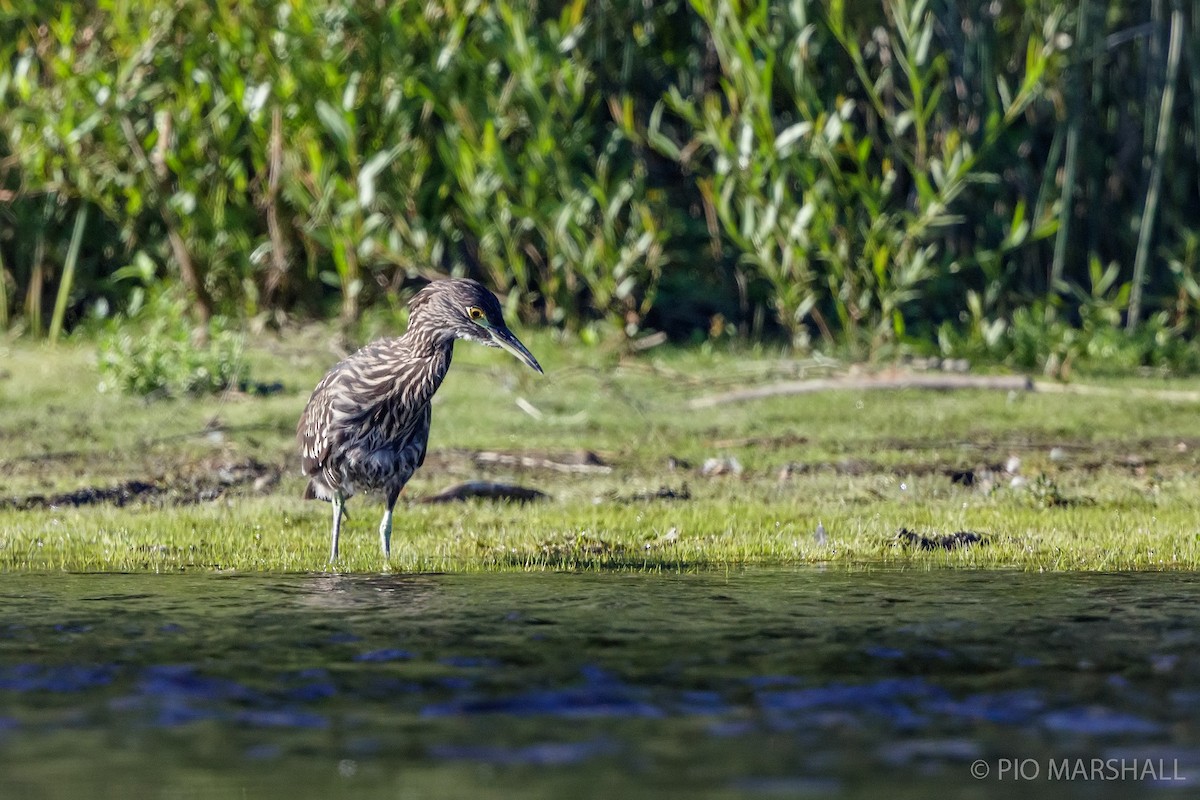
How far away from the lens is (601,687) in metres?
5.98

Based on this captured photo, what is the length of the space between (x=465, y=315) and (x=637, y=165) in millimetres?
8088

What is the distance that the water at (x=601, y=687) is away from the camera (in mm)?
4969

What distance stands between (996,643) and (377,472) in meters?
3.89

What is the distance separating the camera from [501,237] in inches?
669

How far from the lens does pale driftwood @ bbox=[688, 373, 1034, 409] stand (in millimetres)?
14906

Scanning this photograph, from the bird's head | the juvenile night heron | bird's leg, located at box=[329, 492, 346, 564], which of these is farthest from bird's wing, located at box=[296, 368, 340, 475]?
the bird's head

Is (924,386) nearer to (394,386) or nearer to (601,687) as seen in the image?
(394,386)

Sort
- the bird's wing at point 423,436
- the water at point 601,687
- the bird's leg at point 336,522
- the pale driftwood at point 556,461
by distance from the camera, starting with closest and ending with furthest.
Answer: the water at point 601,687, the bird's leg at point 336,522, the bird's wing at point 423,436, the pale driftwood at point 556,461

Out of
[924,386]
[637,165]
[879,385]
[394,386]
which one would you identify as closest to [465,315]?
[394,386]

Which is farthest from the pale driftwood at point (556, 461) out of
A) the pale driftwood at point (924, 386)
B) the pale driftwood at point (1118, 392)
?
the pale driftwood at point (1118, 392)

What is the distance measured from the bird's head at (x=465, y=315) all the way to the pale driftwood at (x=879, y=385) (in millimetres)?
5826

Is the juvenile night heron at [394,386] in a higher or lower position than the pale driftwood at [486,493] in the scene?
higher

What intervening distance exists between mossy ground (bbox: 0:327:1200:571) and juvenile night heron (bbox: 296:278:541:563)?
455 millimetres

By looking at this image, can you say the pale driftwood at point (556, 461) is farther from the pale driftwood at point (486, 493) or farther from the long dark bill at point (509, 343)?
the long dark bill at point (509, 343)
